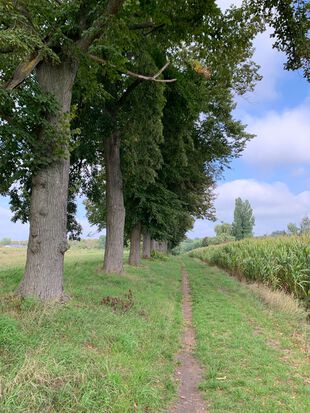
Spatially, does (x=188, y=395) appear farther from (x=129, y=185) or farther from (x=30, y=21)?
(x=129, y=185)

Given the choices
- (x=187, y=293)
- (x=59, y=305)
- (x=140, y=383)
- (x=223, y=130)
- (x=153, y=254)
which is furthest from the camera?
(x=153, y=254)

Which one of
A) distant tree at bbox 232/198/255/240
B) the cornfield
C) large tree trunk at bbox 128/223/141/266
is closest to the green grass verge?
the cornfield

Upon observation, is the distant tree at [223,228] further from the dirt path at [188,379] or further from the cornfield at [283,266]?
the dirt path at [188,379]

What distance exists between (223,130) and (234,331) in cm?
1492

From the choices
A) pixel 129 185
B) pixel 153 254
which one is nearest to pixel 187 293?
pixel 129 185

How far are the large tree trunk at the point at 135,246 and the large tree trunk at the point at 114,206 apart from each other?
5105mm

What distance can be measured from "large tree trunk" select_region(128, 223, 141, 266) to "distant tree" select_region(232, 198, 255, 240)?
3102 inches

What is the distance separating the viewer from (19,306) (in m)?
6.72

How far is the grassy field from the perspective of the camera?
390 centimetres

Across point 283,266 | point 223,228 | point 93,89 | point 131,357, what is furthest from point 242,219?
point 131,357

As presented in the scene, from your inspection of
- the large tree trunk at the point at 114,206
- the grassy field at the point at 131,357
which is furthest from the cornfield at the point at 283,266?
the large tree trunk at the point at 114,206

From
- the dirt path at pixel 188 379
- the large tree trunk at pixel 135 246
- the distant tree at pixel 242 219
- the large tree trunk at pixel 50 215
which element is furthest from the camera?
the distant tree at pixel 242 219

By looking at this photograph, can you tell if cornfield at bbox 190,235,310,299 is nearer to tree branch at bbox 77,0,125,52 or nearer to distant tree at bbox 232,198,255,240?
tree branch at bbox 77,0,125,52

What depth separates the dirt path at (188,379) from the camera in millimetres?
4566
